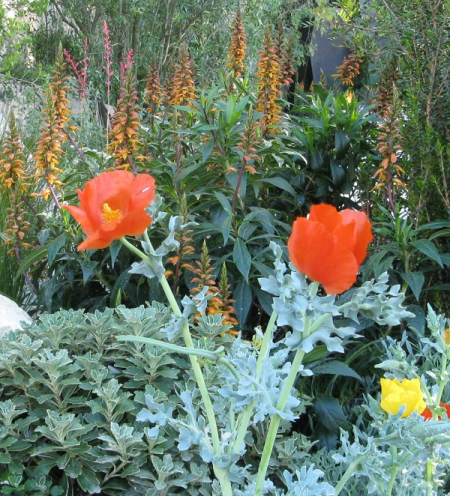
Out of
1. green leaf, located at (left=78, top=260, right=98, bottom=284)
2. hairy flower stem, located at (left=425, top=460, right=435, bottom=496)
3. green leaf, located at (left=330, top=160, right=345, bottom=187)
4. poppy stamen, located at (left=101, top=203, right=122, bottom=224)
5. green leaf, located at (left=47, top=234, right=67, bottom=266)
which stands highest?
poppy stamen, located at (left=101, top=203, right=122, bottom=224)

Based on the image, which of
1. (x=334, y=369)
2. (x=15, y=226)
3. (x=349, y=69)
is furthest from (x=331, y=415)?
(x=349, y=69)

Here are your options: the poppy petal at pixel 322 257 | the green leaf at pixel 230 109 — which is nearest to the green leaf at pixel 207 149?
the green leaf at pixel 230 109

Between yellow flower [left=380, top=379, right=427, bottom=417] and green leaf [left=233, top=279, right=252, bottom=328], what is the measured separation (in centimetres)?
101

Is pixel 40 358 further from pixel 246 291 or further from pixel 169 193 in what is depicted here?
pixel 169 193

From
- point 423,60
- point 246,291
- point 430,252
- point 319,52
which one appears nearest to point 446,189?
point 430,252

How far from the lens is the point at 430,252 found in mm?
2064

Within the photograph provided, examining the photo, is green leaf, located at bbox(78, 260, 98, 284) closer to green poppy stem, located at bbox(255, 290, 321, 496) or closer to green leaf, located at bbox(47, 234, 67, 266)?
green leaf, located at bbox(47, 234, 67, 266)

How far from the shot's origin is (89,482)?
1.38 metres

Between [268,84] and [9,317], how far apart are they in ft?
4.82

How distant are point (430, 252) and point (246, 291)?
0.65 metres

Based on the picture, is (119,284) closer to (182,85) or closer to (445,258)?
(182,85)

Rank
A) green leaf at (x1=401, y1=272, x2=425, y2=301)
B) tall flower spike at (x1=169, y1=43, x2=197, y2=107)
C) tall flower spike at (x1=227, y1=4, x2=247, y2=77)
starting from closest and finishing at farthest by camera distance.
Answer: green leaf at (x1=401, y1=272, x2=425, y2=301) < tall flower spike at (x1=169, y1=43, x2=197, y2=107) < tall flower spike at (x1=227, y1=4, x2=247, y2=77)

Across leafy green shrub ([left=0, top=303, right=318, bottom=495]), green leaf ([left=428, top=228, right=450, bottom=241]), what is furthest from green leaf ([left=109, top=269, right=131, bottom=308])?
green leaf ([left=428, top=228, right=450, bottom=241])

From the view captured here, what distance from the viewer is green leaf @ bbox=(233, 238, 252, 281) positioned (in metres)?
2.08
